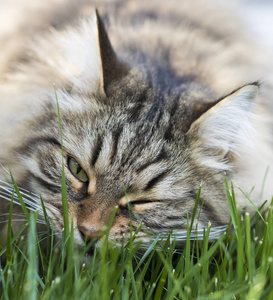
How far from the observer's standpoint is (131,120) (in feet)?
5.63

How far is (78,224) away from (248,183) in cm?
84

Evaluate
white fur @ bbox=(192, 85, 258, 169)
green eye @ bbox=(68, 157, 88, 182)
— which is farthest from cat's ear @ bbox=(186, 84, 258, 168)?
green eye @ bbox=(68, 157, 88, 182)

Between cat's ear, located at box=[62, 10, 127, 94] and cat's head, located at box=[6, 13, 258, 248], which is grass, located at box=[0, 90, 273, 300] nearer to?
cat's head, located at box=[6, 13, 258, 248]

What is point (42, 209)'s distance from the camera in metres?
1.63

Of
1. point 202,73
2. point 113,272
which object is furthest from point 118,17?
point 113,272

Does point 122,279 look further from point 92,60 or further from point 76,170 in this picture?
point 92,60

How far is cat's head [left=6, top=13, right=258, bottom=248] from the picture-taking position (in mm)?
1627

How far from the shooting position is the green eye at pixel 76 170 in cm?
169

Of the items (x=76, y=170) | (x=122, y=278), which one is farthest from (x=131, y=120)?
(x=122, y=278)

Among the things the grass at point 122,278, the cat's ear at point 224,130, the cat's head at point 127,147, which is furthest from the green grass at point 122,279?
the cat's ear at point 224,130

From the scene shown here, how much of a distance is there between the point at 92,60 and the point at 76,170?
451mm

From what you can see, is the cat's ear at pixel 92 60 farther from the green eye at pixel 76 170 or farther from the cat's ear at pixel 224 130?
the cat's ear at pixel 224 130

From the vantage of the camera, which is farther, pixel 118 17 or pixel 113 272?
pixel 118 17

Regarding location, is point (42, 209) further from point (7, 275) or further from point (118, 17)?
point (118, 17)
